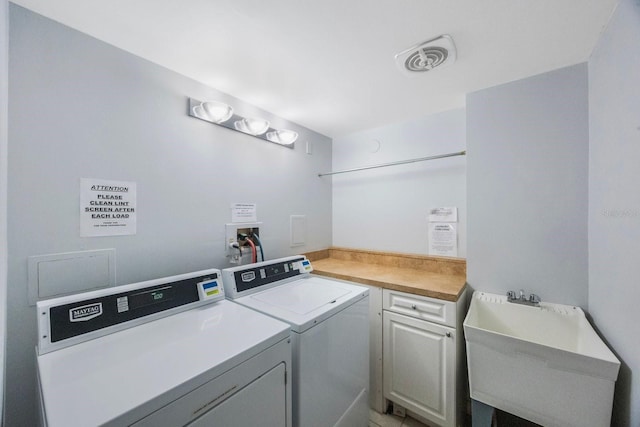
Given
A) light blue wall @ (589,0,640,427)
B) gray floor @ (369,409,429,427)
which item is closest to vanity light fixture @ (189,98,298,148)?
light blue wall @ (589,0,640,427)

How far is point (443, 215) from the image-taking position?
1990 millimetres

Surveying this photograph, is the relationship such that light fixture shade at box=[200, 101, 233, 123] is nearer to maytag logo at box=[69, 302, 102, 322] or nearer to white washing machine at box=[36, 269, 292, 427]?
white washing machine at box=[36, 269, 292, 427]

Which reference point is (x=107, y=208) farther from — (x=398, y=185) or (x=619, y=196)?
(x=619, y=196)

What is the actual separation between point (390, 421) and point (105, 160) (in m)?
2.36

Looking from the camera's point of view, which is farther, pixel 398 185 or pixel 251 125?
pixel 398 185

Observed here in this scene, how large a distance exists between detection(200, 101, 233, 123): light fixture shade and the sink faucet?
6.90 ft

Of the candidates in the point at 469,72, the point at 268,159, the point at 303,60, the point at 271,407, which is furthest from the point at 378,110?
the point at 271,407

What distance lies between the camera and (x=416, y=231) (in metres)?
2.13

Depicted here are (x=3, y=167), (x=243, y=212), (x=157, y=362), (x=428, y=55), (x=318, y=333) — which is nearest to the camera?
(x=157, y=362)

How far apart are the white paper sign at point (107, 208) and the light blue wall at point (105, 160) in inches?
1.1

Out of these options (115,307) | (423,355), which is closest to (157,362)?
(115,307)

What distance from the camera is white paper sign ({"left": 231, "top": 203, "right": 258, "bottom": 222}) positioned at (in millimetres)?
1757

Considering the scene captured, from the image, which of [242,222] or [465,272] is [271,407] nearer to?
[242,222]

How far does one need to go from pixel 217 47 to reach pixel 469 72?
1469 mm
